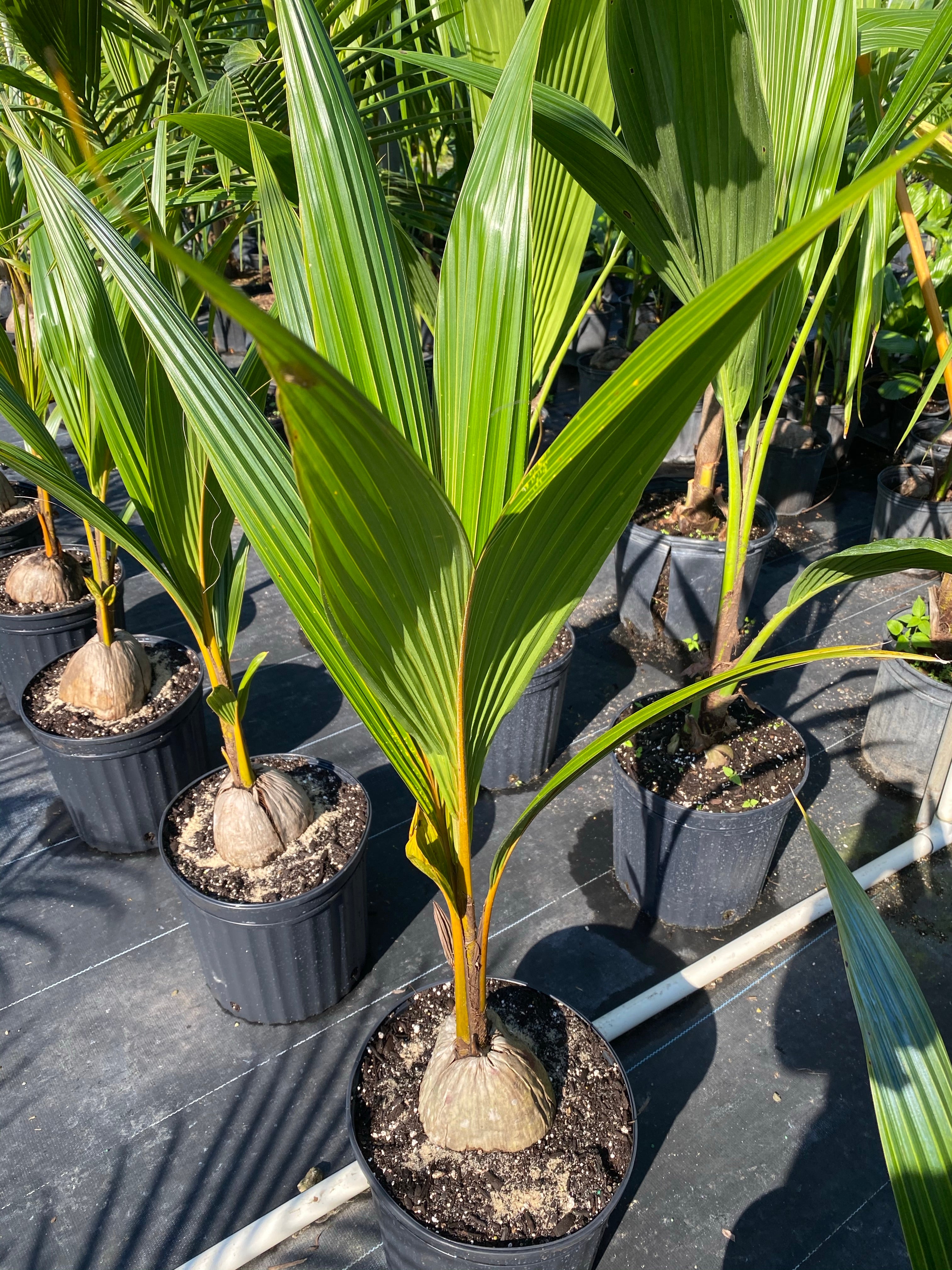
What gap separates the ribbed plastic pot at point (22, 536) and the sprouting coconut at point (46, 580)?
27cm

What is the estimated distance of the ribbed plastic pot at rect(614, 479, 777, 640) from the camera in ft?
6.89

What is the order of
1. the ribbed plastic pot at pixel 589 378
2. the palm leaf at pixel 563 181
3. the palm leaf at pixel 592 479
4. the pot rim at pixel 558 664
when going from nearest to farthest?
the palm leaf at pixel 592 479 → the palm leaf at pixel 563 181 → the pot rim at pixel 558 664 → the ribbed plastic pot at pixel 589 378

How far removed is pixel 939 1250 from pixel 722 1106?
88 centimetres

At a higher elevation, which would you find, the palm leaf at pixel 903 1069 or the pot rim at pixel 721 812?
the palm leaf at pixel 903 1069

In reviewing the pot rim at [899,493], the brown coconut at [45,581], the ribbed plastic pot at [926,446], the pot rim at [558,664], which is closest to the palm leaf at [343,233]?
the pot rim at [558,664]

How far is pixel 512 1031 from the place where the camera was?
40.5 inches

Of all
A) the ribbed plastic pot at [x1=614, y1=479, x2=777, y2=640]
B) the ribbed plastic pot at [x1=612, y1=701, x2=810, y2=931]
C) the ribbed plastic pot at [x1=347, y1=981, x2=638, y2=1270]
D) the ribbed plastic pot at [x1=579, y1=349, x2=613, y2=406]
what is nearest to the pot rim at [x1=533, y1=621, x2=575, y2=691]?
the ribbed plastic pot at [x1=612, y1=701, x2=810, y2=931]

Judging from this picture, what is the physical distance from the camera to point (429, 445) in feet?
2.08

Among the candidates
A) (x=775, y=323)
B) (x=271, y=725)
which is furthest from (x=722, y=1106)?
(x=271, y=725)

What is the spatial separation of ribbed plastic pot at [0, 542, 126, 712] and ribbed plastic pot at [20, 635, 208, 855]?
0.86 ft

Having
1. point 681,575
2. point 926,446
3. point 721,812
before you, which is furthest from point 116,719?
point 926,446

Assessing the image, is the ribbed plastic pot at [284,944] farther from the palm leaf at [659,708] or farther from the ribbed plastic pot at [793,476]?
the ribbed plastic pot at [793,476]

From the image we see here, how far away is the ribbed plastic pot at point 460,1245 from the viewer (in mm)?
844

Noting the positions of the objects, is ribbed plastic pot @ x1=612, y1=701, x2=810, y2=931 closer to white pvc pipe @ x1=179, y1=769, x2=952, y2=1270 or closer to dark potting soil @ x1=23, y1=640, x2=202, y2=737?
white pvc pipe @ x1=179, y1=769, x2=952, y2=1270
